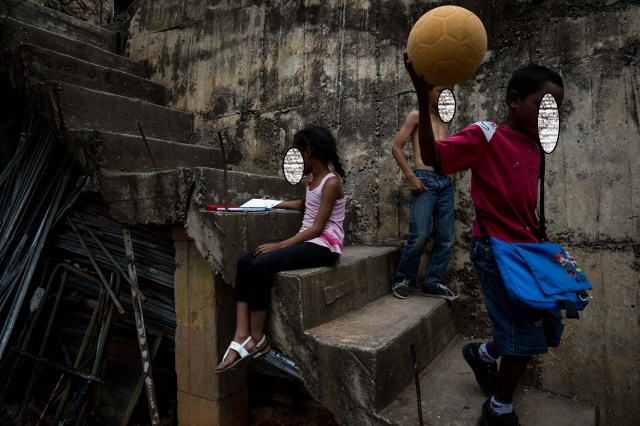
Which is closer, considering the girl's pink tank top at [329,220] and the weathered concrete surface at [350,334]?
the weathered concrete surface at [350,334]

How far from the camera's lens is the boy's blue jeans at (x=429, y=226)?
9.62ft

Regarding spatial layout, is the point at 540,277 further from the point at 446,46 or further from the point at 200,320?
the point at 200,320

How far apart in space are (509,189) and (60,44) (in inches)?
180

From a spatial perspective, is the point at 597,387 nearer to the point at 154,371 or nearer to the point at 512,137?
the point at 512,137

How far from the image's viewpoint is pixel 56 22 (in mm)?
4488

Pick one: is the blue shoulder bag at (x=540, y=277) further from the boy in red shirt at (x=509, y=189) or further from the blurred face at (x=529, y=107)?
the blurred face at (x=529, y=107)

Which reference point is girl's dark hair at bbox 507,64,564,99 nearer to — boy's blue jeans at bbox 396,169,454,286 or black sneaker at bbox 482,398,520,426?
boy's blue jeans at bbox 396,169,454,286

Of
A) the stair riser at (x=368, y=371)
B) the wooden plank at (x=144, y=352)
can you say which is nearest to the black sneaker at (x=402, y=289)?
the stair riser at (x=368, y=371)

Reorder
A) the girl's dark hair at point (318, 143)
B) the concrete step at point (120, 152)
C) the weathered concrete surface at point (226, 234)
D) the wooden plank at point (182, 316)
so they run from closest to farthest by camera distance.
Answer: the weathered concrete surface at point (226, 234) → the girl's dark hair at point (318, 143) → the wooden plank at point (182, 316) → the concrete step at point (120, 152)

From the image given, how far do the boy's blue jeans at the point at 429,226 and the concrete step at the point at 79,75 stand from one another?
339 cm

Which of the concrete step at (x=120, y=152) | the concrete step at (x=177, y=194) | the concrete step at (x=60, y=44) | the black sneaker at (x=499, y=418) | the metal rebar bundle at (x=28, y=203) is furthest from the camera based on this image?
the metal rebar bundle at (x=28, y=203)

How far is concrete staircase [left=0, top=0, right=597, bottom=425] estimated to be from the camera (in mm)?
1970

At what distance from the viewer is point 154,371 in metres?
3.85

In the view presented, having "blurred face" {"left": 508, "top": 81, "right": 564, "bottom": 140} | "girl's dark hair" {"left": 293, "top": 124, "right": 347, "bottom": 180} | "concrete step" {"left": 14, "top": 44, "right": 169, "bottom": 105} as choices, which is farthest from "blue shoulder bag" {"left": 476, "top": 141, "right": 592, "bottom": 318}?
"concrete step" {"left": 14, "top": 44, "right": 169, "bottom": 105}
